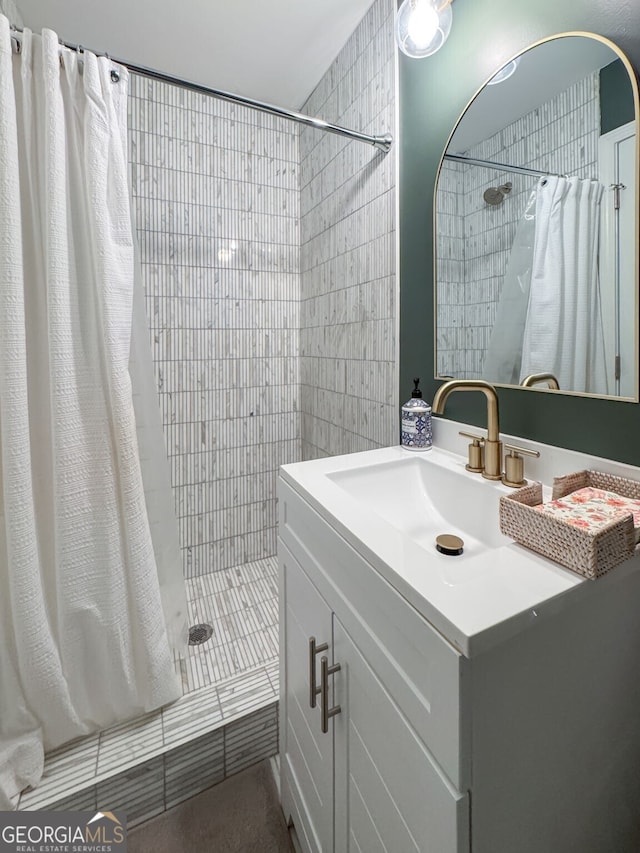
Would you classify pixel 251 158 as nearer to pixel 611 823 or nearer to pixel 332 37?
pixel 332 37

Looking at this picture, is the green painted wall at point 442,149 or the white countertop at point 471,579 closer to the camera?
the white countertop at point 471,579

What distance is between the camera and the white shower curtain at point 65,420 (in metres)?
1.02

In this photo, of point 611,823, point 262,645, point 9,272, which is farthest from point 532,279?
point 262,645

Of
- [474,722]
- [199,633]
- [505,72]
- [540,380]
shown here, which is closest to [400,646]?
[474,722]

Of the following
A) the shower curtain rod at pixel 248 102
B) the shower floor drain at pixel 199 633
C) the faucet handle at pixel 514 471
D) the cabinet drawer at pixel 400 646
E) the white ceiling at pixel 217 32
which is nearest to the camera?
the cabinet drawer at pixel 400 646

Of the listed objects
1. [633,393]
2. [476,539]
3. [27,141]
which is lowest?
[476,539]

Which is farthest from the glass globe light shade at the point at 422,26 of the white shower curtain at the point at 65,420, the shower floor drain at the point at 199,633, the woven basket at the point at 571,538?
the shower floor drain at the point at 199,633

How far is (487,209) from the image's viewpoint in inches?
39.5

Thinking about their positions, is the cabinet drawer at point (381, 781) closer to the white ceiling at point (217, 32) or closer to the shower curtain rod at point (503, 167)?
the shower curtain rod at point (503, 167)

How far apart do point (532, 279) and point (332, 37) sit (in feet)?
4.58

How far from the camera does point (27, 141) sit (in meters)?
1.05

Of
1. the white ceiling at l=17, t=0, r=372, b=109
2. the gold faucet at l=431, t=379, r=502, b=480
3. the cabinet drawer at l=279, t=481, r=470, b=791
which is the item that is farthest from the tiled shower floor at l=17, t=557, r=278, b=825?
the white ceiling at l=17, t=0, r=372, b=109

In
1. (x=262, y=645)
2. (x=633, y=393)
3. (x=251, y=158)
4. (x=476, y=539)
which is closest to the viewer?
(x=633, y=393)

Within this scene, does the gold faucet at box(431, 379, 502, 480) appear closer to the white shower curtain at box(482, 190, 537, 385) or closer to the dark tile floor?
the white shower curtain at box(482, 190, 537, 385)
